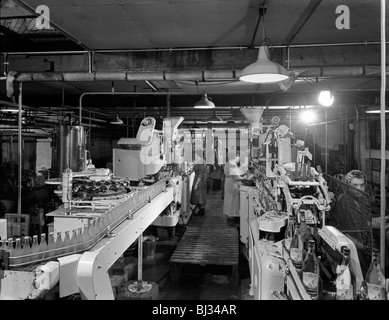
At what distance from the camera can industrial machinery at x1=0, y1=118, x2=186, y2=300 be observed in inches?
59.7

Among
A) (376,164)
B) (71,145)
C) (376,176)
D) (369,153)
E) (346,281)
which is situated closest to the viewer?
(346,281)

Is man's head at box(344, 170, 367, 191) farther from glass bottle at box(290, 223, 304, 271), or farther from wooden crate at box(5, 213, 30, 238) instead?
wooden crate at box(5, 213, 30, 238)

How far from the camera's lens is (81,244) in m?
1.85

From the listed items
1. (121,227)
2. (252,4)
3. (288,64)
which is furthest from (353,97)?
(121,227)

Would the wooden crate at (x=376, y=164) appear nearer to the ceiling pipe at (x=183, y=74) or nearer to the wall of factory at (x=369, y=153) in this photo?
the wall of factory at (x=369, y=153)

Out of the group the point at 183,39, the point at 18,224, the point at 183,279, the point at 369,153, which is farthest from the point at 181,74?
the point at 369,153

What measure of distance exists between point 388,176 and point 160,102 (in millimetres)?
5657

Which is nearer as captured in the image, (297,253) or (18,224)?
(297,253)

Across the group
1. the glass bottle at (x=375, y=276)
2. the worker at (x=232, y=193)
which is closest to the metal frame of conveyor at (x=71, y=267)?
the glass bottle at (x=375, y=276)

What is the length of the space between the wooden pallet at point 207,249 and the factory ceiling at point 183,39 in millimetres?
Answer: 2521

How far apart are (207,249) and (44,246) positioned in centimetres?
371

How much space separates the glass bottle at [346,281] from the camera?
1.48 m

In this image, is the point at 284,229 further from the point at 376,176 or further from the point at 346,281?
the point at 376,176

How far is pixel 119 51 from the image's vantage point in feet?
14.3
